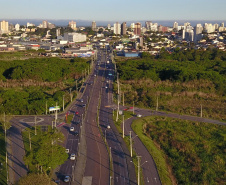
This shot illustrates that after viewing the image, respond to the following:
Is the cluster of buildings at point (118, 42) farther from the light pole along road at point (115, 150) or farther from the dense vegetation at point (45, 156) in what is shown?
the dense vegetation at point (45, 156)

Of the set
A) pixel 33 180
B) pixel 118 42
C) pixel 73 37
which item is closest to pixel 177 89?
pixel 33 180

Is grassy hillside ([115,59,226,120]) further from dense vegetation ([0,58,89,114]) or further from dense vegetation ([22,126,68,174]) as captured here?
dense vegetation ([22,126,68,174])

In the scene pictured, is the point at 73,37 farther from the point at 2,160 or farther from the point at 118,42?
the point at 2,160

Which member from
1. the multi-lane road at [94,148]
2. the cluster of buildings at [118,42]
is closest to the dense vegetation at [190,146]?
the multi-lane road at [94,148]

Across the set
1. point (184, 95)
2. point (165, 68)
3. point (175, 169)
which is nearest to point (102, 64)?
point (165, 68)

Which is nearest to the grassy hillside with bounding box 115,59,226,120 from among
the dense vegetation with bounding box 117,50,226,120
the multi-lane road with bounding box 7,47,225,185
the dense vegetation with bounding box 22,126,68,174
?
the dense vegetation with bounding box 117,50,226,120

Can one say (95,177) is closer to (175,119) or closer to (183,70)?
(175,119)
